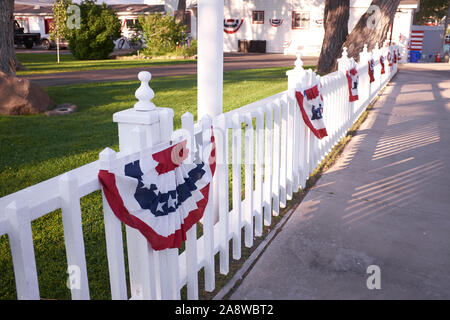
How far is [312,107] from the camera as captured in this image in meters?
4.73

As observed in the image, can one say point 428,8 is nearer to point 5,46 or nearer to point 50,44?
point 50,44

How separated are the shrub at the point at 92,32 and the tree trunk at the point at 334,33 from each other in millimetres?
12753

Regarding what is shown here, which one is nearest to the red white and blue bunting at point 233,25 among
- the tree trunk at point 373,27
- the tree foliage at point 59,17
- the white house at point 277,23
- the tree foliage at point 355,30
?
the white house at point 277,23

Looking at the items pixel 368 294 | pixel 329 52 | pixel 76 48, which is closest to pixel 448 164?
pixel 368 294

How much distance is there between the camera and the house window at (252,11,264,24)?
34188 millimetres

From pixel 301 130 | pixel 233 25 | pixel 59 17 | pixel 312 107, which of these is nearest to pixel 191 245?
pixel 301 130

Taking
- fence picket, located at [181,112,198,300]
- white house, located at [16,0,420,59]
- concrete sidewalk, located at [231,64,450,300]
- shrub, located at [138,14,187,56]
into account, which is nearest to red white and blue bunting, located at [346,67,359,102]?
concrete sidewalk, located at [231,64,450,300]

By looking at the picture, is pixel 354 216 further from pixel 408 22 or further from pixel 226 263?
pixel 408 22

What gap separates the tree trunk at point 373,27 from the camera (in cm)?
1337

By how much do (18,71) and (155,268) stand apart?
16.6 meters

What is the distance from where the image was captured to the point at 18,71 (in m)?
16.7

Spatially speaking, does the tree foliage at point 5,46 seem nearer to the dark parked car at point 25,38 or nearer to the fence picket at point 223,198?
the fence picket at point 223,198

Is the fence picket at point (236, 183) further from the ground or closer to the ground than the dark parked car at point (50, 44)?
closer to the ground
